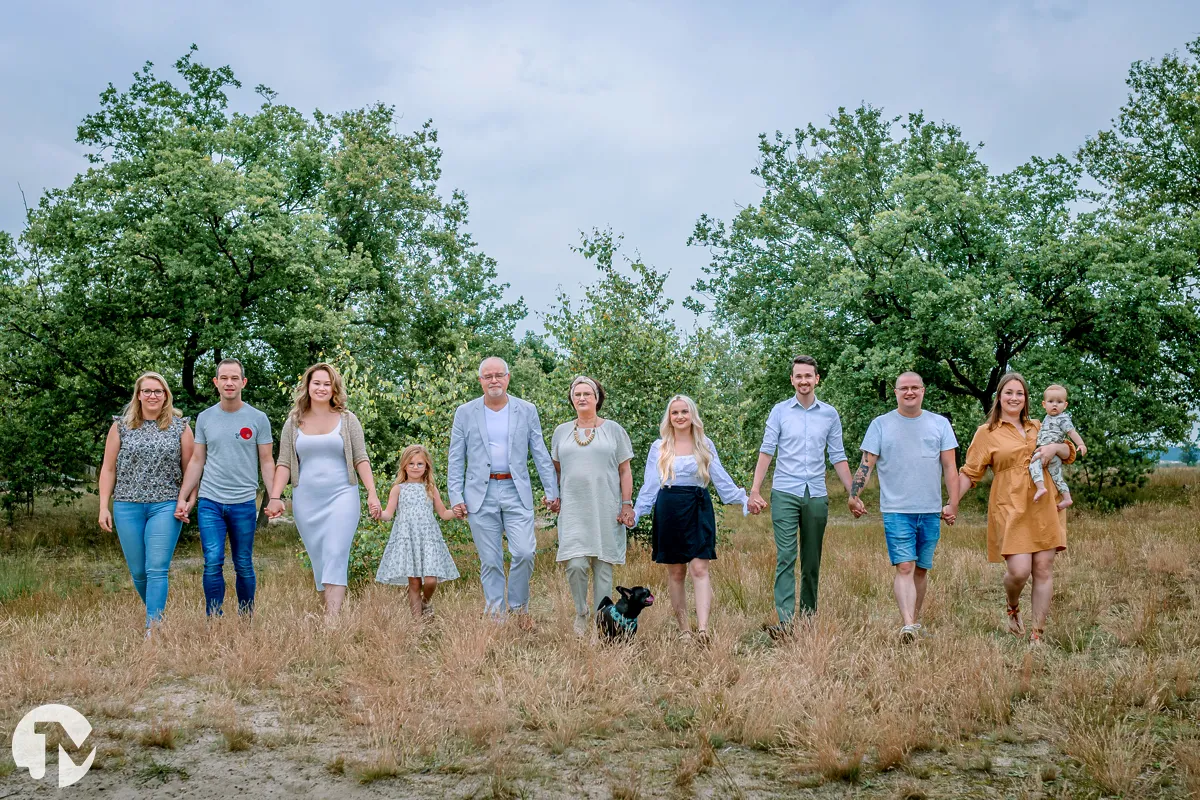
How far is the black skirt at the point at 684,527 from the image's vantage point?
6785mm

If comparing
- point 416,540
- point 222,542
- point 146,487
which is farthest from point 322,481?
point 146,487

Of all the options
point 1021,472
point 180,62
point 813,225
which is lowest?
point 1021,472

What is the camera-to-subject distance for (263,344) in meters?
19.8

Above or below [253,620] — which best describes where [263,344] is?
above

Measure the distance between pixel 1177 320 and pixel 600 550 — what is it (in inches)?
724

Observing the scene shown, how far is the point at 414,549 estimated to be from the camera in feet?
25.9

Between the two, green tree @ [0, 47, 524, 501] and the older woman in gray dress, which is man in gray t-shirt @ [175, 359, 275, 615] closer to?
the older woman in gray dress

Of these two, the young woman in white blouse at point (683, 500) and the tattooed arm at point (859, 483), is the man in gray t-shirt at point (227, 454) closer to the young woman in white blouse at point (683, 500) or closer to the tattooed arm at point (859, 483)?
the young woman in white blouse at point (683, 500)

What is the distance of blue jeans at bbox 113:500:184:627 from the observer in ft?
22.5

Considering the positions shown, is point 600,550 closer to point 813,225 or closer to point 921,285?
point 921,285

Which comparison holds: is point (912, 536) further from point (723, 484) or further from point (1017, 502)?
point (723, 484)

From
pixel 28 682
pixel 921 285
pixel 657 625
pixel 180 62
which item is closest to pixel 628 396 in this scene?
pixel 657 625

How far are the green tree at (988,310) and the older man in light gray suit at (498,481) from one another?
13.9m

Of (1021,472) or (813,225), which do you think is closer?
(1021,472)
